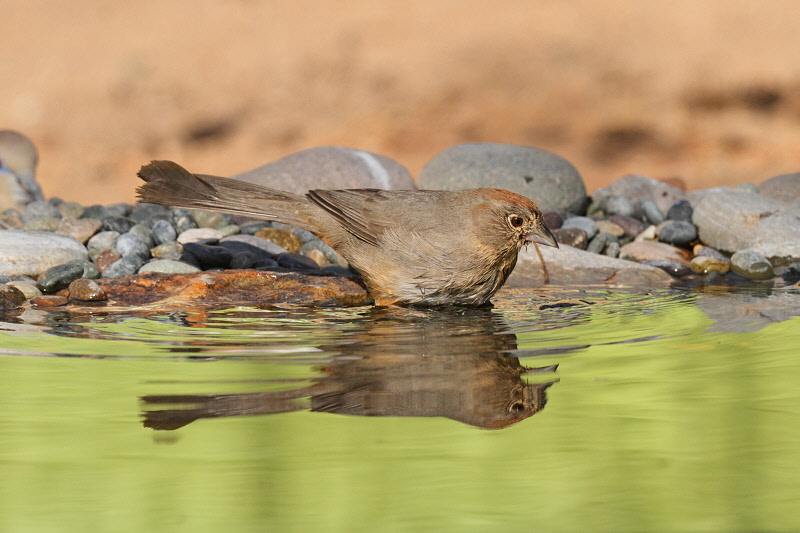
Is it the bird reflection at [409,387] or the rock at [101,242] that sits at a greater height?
the rock at [101,242]

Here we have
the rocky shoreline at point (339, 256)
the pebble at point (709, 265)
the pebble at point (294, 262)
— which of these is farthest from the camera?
the pebble at point (709, 265)

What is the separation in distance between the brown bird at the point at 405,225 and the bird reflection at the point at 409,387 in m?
0.54

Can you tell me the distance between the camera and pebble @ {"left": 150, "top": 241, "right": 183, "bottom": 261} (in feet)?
20.6

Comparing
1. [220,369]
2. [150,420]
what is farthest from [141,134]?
[150,420]

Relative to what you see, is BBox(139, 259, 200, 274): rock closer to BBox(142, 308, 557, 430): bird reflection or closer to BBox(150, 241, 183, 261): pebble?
BBox(150, 241, 183, 261): pebble

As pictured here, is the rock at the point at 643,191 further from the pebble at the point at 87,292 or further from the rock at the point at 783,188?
the pebble at the point at 87,292

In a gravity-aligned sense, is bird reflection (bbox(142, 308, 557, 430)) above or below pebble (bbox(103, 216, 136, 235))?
below

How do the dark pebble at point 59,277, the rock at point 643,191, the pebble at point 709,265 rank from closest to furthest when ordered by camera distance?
the dark pebble at point 59,277 → the pebble at point 709,265 → the rock at point 643,191

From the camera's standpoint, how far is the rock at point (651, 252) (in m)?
6.93

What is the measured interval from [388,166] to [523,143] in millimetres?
2028

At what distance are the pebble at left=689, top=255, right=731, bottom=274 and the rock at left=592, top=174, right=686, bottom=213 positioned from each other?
2.36 m

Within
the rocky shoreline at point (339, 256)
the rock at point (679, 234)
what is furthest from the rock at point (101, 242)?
the rock at point (679, 234)

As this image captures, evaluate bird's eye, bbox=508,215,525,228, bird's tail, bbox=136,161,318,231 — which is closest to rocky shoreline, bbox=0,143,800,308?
bird's tail, bbox=136,161,318,231

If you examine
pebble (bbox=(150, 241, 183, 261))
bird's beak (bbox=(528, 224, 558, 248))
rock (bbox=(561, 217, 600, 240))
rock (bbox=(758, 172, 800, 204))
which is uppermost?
rock (bbox=(758, 172, 800, 204))
